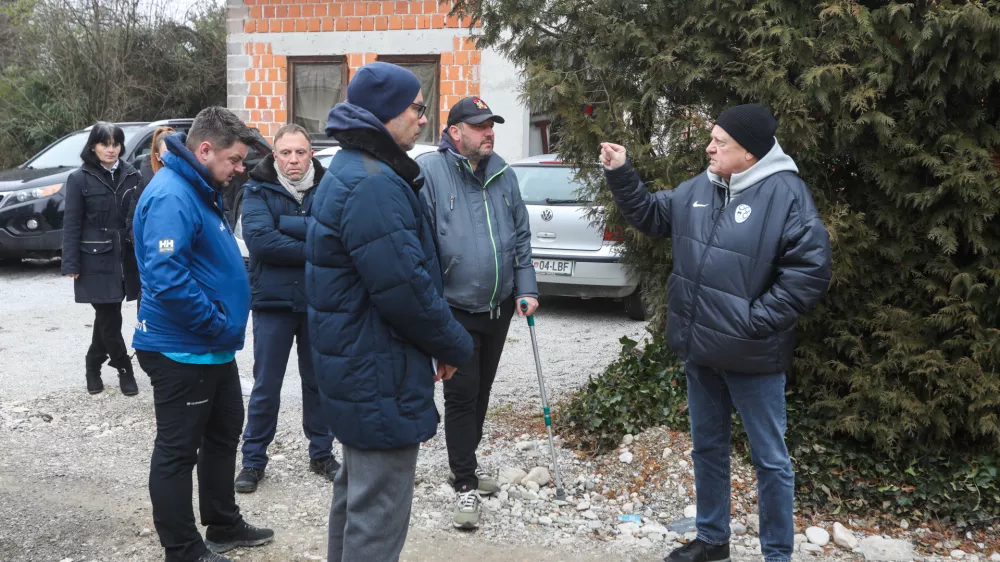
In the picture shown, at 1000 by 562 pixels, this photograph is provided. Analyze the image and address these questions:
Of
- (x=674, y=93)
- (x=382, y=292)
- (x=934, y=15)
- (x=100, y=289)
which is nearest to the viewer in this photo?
(x=382, y=292)

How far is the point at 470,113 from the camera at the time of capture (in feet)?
15.1

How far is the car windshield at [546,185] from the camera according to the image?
9148mm

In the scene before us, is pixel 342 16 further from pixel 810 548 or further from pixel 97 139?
pixel 810 548

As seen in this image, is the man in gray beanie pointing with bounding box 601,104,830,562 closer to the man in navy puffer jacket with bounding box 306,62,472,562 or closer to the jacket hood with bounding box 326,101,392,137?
the man in navy puffer jacket with bounding box 306,62,472,562

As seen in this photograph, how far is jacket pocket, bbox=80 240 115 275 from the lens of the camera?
6.62 meters

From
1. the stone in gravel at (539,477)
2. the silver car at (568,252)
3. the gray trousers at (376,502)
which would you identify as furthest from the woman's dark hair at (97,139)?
the gray trousers at (376,502)

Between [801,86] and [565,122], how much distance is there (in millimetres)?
1459

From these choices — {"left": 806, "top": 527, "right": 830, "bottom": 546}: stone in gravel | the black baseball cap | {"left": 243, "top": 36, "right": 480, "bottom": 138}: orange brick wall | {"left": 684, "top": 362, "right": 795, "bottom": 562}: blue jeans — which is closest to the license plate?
the black baseball cap

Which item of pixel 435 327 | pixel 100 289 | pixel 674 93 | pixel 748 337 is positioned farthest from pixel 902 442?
pixel 100 289

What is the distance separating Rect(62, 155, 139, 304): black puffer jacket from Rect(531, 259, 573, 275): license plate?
3864mm

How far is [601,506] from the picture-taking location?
15.9ft

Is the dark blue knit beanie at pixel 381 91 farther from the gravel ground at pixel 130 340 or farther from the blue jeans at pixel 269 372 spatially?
the gravel ground at pixel 130 340

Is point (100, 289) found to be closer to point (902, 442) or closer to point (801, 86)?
point (801, 86)

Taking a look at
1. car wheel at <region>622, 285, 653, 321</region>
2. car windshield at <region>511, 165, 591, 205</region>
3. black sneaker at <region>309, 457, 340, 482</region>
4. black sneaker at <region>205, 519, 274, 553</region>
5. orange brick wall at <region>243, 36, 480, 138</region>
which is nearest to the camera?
black sneaker at <region>205, 519, 274, 553</region>
